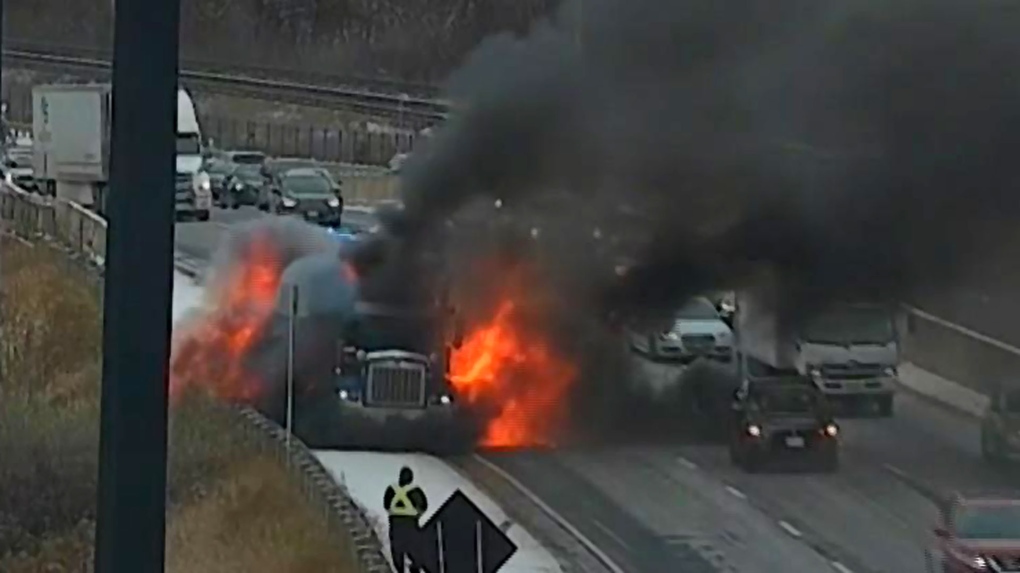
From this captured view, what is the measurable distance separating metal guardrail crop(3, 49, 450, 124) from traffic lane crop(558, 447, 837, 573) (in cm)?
255

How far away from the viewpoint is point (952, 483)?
10.3 m

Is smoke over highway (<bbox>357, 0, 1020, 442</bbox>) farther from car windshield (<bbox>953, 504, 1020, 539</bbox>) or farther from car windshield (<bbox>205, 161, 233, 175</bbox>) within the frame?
car windshield (<bbox>953, 504, 1020, 539</bbox>)

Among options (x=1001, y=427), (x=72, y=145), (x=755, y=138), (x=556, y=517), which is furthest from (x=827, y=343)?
(x=72, y=145)

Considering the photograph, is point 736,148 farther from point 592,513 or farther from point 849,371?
point 592,513

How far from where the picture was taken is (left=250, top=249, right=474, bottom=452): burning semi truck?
11570 millimetres

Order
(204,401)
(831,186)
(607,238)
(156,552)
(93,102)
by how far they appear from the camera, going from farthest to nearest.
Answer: (93,102), (607,238), (831,186), (204,401), (156,552)

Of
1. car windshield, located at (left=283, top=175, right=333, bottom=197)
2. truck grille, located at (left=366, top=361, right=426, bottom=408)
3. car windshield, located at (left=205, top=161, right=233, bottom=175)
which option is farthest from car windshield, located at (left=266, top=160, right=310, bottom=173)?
truck grille, located at (left=366, top=361, right=426, bottom=408)

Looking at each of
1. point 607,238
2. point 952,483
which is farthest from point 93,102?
point 952,483

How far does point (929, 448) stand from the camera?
10.9m

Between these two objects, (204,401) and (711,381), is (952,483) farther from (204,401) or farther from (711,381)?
(204,401)

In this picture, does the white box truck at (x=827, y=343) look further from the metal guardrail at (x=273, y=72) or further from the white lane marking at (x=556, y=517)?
the metal guardrail at (x=273, y=72)

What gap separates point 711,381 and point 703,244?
1326mm

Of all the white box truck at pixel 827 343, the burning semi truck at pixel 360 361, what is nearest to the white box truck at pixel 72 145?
the burning semi truck at pixel 360 361

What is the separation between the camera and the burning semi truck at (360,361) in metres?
11.6
